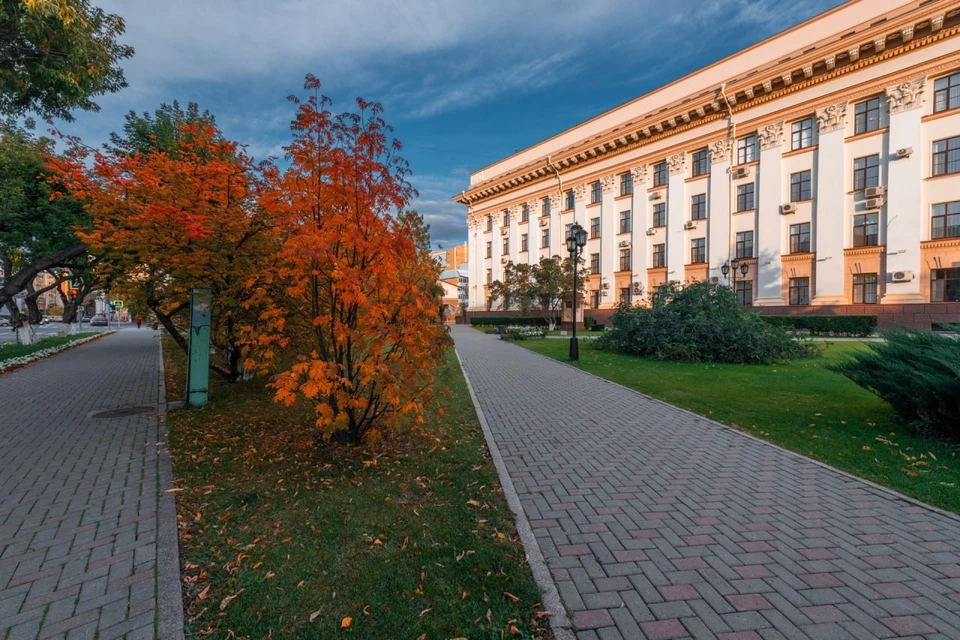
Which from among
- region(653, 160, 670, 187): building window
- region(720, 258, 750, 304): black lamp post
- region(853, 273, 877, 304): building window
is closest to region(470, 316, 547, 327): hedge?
region(653, 160, 670, 187): building window

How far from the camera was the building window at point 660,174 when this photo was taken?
33.3 m

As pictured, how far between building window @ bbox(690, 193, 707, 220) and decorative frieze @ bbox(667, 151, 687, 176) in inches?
93.5

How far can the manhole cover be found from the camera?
24.2 ft

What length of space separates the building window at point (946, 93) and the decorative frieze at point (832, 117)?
3.66 meters

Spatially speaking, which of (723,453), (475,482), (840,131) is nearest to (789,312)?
(840,131)

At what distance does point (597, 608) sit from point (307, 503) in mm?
2706

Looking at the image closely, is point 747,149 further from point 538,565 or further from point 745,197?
point 538,565

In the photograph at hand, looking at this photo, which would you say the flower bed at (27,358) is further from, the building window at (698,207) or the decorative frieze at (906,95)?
the decorative frieze at (906,95)

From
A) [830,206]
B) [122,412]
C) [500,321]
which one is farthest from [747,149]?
[122,412]

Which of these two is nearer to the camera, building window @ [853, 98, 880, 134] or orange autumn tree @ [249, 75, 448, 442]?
orange autumn tree @ [249, 75, 448, 442]

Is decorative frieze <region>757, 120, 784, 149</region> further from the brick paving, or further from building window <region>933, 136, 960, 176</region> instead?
the brick paving

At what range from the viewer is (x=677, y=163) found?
105ft

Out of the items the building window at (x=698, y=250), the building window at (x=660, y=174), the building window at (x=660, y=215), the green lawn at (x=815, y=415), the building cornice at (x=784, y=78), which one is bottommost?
the green lawn at (x=815, y=415)

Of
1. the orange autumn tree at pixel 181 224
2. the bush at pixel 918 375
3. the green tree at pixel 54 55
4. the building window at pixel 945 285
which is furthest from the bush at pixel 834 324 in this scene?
the green tree at pixel 54 55
